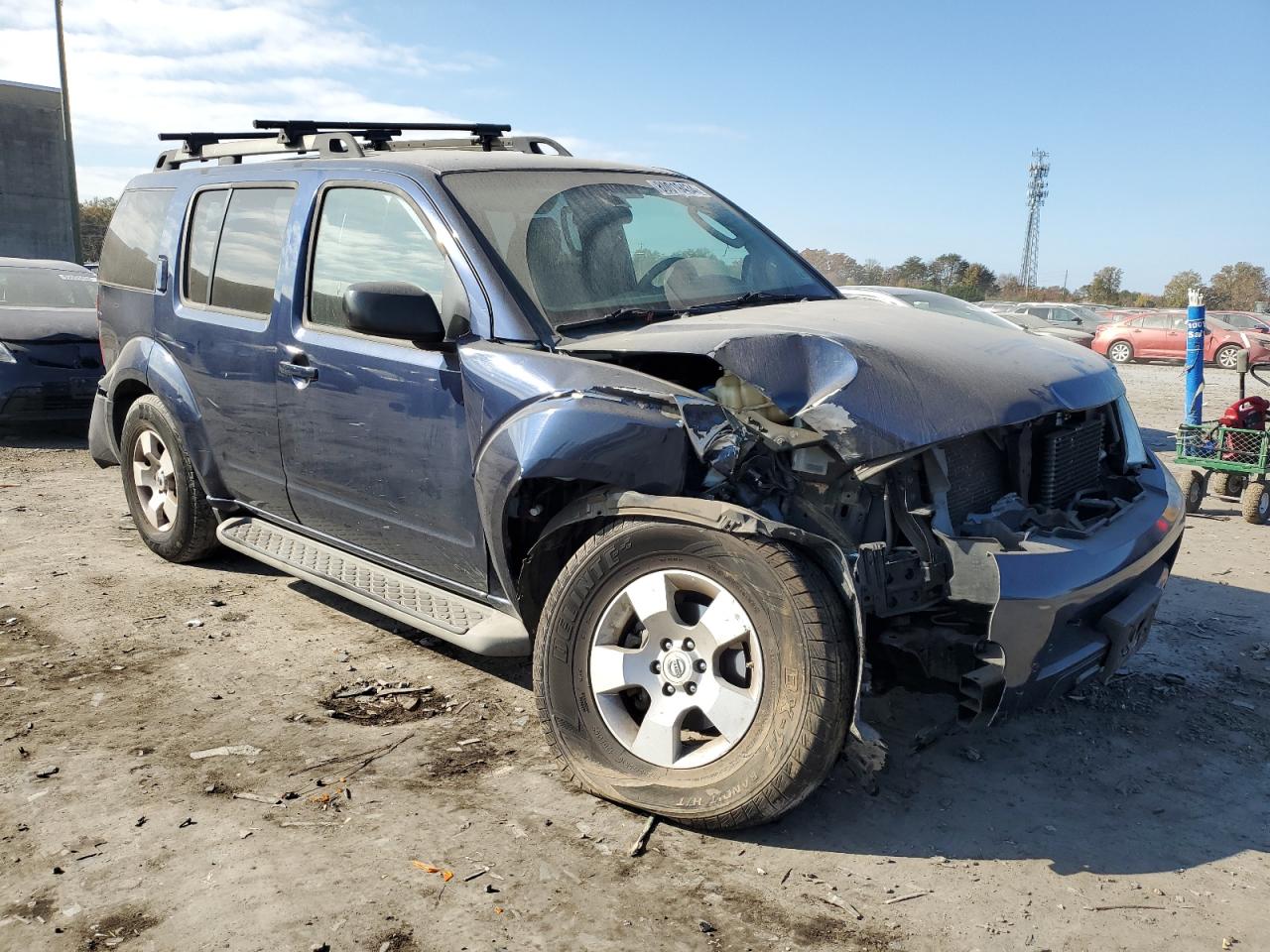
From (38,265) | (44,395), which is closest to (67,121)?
(38,265)

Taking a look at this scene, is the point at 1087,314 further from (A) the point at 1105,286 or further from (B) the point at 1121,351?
(A) the point at 1105,286

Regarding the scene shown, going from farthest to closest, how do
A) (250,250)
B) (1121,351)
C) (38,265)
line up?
1. (1121,351)
2. (38,265)
3. (250,250)

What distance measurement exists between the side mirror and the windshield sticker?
1424 millimetres

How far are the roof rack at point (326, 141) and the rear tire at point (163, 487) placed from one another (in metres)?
1.29

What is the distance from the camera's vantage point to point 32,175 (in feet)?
124

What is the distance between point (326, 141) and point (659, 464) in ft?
8.32

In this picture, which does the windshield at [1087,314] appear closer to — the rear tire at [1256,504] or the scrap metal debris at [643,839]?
the rear tire at [1256,504]

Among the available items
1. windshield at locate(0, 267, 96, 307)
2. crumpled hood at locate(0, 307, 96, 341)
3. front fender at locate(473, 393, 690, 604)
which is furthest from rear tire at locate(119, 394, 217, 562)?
windshield at locate(0, 267, 96, 307)

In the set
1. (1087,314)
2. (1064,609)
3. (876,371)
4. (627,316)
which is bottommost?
(1087,314)

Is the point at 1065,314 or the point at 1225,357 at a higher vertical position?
the point at 1065,314

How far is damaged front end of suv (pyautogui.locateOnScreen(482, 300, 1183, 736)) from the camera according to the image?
2877 mm

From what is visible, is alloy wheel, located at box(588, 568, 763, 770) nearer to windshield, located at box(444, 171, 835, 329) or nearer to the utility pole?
windshield, located at box(444, 171, 835, 329)

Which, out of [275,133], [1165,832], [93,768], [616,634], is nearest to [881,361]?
[616,634]

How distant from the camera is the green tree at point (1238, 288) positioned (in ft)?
183
